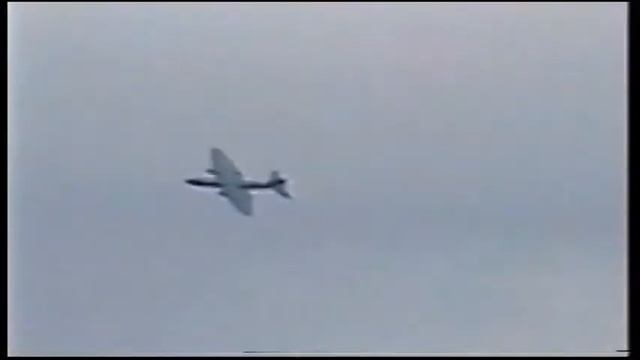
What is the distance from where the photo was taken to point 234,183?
2669 centimetres

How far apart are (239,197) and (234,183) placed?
1.11ft

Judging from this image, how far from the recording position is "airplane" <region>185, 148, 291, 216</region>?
85.9 feet

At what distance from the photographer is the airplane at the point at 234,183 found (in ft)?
85.9

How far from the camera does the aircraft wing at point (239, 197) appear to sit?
86.0 feet

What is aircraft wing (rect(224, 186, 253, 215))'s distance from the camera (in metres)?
26.2

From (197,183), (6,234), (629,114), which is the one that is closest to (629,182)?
(629,114)

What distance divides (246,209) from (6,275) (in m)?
17.7

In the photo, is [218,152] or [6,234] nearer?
[6,234]

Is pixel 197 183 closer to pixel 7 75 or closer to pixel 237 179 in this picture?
pixel 237 179

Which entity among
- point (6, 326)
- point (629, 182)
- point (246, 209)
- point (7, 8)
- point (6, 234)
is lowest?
point (6, 326)

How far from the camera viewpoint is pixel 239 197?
87.5ft

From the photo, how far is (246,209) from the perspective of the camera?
25969mm
